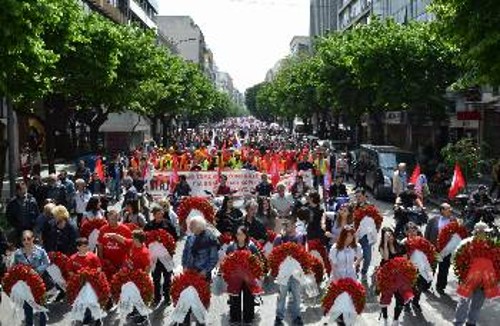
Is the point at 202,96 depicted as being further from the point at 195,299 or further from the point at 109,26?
the point at 195,299

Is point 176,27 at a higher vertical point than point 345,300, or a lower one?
higher

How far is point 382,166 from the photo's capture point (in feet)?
93.1

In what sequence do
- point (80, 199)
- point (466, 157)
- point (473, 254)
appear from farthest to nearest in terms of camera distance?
point (466, 157) → point (80, 199) → point (473, 254)

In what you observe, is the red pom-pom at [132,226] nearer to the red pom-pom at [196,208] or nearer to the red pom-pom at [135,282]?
the red pom-pom at [196,208]

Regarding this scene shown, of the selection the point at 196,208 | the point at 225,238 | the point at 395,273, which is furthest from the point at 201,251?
the point at 196,208

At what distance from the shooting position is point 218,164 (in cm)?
3044

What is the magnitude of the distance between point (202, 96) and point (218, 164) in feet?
191

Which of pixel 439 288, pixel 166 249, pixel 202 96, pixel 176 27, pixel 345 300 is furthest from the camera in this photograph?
pixel 176 27

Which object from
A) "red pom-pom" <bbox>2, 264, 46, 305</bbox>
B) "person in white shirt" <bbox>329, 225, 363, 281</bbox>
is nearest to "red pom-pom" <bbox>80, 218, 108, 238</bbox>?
"red pom-pom" <bbox>2, 264, 46, 305</bbox>

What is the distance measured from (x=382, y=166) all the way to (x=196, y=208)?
14264mm

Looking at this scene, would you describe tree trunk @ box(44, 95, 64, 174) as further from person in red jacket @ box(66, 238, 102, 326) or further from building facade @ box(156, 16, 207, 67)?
building facade @ box(156, 16, 207, 67)

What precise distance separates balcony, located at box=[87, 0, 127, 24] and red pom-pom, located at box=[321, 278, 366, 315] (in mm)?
47353

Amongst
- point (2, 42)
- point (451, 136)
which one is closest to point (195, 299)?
point (2, 42)

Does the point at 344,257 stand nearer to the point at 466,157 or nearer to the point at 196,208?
the point at 196,208
